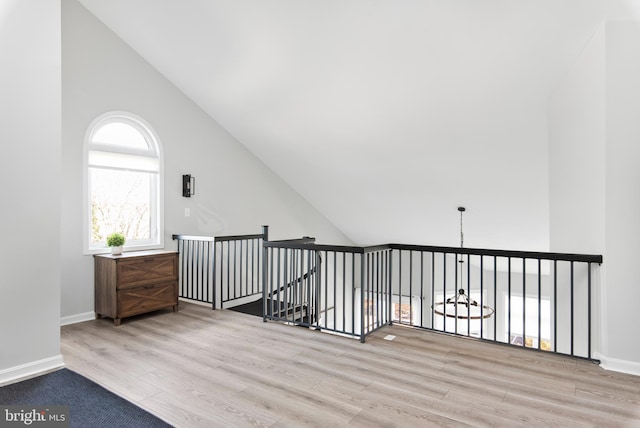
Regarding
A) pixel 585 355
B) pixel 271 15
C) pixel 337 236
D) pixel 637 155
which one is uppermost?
pixel 271 15

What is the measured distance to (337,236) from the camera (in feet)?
29.1

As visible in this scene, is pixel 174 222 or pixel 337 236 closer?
pixel 174 222

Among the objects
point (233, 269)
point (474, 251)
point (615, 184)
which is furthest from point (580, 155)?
point (233, 269)

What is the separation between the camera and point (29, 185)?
286 cm

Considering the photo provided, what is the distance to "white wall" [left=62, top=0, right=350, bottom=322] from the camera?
435cm

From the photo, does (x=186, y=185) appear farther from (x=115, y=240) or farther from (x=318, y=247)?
(x=318, y=247)

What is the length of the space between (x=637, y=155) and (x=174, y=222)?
5.18 metres

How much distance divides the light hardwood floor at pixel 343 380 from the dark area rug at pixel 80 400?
79 mm

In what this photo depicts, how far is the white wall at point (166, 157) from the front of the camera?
4.35 m

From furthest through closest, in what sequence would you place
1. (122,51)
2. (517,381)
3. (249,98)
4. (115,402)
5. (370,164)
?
1. (370,164)
2. (249,98)
3. (122,51)
4. (517,381)
5. (115,402)

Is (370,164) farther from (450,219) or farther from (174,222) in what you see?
(174,222)

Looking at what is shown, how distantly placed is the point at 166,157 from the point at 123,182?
0.68 metres

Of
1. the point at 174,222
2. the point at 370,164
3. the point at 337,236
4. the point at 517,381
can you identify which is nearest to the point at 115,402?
the point at 517,381

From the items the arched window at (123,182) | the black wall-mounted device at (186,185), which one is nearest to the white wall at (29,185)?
the arched window at (123,182)
